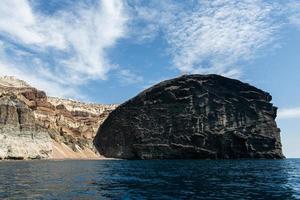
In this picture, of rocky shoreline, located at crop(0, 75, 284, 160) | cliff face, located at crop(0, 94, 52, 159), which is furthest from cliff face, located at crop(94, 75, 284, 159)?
cliff face, located at crop(0, 94, 52, 159)

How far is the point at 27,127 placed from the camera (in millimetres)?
134875

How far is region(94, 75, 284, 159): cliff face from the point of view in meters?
156

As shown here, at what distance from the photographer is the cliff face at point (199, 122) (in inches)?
6161

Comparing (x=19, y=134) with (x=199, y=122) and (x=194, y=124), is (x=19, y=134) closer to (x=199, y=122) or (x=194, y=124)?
(x=194, y=124)

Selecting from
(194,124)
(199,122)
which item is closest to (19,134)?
(194,124)

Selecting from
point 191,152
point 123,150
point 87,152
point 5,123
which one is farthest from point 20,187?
point 87,152

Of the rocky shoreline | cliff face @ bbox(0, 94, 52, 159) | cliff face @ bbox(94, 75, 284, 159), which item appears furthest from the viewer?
cliff face @ bbox(94, 75, 284, 159)

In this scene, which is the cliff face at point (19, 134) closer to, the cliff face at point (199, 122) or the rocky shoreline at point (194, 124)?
the rocky shoreline at point (194, 124)

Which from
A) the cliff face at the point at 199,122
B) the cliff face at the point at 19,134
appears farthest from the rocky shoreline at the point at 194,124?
the cliff face at the point at 19,134

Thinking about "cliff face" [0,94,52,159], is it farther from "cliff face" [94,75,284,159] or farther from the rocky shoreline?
"cliff face" [94,75,284,159]

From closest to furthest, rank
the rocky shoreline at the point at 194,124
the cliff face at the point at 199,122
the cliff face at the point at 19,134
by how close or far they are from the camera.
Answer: the cliff face at the point at 19,134 < the rocky shoreline at the point at 194,124 < the cliff face at the point at 199,122

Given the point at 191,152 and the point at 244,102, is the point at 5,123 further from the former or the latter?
the point at 244,102

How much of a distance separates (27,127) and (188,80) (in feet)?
223

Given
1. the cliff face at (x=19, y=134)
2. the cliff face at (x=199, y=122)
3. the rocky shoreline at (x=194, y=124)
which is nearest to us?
the cliff face at (x=19, y=134)
